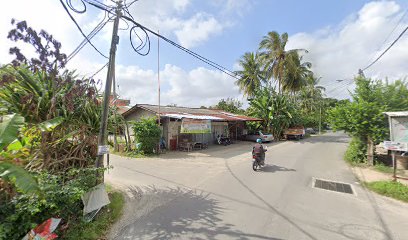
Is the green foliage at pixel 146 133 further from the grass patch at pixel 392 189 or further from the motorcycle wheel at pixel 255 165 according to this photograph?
the grass patch at pixel 392 189

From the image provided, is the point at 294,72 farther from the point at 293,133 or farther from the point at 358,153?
the point at 358,153

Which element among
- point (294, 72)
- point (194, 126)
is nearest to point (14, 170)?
point (194, 126)

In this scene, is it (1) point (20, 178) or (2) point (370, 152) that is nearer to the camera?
(1) point (20, 178)

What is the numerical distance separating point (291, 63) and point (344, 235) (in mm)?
23130

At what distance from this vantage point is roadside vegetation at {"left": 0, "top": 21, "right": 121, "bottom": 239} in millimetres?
3395

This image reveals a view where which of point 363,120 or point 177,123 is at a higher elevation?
point 177,123

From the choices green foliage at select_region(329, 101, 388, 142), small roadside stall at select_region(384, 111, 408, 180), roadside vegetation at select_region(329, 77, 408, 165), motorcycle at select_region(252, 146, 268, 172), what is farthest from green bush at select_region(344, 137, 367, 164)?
motorcycle at select_region(252, 146, 268, 172)

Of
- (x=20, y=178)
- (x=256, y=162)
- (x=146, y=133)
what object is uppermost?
(x=146, y=133)

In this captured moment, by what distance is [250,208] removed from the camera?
208 inches

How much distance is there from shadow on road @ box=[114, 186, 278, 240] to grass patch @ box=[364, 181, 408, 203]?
16.0ft

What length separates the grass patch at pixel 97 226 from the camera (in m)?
3.92

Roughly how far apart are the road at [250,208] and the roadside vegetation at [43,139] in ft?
3.87

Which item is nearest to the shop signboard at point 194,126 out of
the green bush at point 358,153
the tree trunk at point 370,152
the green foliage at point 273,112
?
the green bush at point 358,153

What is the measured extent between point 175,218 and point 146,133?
8984 millimetres
